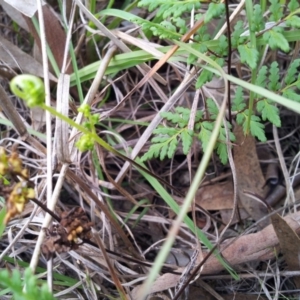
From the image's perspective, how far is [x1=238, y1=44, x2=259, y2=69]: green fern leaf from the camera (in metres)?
1.01

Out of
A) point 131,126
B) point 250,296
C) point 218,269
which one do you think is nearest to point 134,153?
point 131,126

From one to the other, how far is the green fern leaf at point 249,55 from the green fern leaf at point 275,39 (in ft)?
0.12

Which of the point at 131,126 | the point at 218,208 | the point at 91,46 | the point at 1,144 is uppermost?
the point at 91,46

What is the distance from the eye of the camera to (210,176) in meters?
1.56

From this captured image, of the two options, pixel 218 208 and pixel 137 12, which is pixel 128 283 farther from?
pixel 137 12

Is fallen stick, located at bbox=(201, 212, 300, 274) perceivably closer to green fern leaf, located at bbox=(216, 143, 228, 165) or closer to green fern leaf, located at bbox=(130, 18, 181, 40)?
green fern leaf, located at bbox=(216, 143, 228, 165)

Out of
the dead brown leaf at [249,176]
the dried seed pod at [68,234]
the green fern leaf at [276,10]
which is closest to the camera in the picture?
the dried seed pod at [68,234]

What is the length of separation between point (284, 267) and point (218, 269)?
0.66ft

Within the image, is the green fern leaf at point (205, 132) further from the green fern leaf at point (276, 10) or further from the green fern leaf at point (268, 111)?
the green fern leaf at point (276, 10)

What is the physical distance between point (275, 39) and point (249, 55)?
0.06 meters

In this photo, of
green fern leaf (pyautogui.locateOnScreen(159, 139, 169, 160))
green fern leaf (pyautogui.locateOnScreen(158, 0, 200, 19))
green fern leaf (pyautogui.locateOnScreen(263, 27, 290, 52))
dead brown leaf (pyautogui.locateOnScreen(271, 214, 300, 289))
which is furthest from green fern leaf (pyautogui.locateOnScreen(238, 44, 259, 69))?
dead brown leaf (pyautogui.locateOnScreen(271, 214, 300, 289))

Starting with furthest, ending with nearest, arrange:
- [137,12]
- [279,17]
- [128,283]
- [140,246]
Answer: [137,12] < [140,246] < [128,283] < [279,17]

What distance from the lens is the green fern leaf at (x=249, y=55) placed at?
101cm

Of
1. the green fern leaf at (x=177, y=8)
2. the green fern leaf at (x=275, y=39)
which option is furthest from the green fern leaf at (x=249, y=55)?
the green fern leaf at (x=177, y=8)
